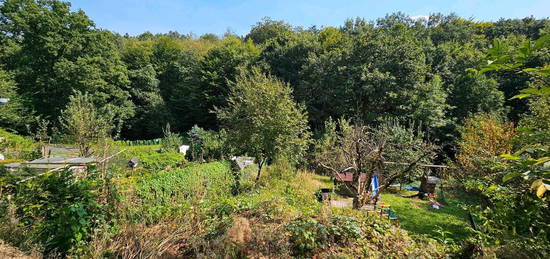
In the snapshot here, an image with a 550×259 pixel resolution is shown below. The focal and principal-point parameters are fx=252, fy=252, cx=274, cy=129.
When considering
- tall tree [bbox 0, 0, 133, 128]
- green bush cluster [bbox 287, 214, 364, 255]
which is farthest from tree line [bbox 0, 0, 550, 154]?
green bush cluster [bbox 287, 214, 364, 255]

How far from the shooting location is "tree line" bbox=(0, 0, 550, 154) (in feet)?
56.0

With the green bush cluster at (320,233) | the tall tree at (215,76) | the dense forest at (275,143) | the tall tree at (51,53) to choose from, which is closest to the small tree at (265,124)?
the dense forest at (275,143)

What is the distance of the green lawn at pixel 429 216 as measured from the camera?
6.81 m

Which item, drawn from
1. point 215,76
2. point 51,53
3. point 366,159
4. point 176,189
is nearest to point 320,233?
point 366,159

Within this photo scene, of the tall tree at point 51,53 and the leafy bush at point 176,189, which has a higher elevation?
the tall tree at point 51,53

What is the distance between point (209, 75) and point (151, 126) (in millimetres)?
8096

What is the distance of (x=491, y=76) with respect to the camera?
20.0 meters

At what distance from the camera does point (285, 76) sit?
22625mm

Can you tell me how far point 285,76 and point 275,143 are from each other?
547 inches

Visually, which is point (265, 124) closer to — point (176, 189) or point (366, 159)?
point (176, 189)

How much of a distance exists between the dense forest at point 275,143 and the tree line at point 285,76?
→ 5.5 inches

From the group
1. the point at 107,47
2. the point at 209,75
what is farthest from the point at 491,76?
the point at 107,47

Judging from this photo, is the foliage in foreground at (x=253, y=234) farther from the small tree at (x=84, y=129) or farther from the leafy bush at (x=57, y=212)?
the small tree at (x=84, y=129)

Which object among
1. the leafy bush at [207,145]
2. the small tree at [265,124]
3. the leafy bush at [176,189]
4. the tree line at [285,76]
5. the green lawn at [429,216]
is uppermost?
the tree line at [285,76]
